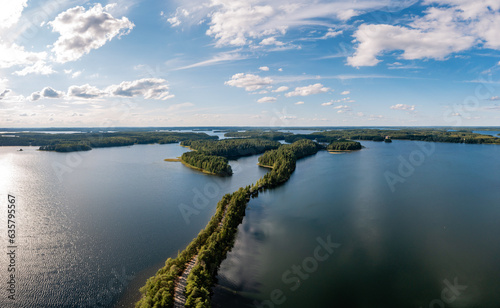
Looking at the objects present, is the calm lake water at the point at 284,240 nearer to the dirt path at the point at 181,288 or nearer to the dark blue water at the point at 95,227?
the dark blue water at the point at 95,227

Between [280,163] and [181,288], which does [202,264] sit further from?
[280,163]

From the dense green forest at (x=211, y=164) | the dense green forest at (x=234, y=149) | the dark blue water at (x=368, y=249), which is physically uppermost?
the dense green forest at (x=234, y=149)

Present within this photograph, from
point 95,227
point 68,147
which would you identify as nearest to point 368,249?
point 95,227

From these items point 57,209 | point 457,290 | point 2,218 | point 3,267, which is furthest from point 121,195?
point 457,290

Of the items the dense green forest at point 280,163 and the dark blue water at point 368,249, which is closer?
the dark blue water at point 368,249

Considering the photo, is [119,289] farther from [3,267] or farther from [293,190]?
[293,190]

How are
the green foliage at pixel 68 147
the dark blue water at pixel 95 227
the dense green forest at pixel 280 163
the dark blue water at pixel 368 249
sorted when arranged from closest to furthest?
1. the dark blue water at pixel 368 249
2. the dark blue water at pixel 95 227
3. the dense green forest at pixel 280 163
4. the green foliage at pixel 68 147

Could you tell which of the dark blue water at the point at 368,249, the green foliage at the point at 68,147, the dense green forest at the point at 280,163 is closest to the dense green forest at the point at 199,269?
the dark blue water at the point at 368,249
